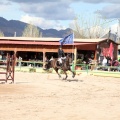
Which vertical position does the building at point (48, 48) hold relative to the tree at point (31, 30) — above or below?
below

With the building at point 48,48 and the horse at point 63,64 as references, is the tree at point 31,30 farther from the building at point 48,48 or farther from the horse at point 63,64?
the horse at point 63,64

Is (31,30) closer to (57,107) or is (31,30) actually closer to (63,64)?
(63,64)

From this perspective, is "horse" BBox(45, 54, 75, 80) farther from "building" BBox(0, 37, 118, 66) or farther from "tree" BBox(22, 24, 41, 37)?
"tree" BBox(22, 24, 41, 37)

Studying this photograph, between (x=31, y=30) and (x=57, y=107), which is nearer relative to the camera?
(x=57, y=107)

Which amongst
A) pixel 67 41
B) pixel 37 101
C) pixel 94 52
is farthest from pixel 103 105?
pixel 94 52

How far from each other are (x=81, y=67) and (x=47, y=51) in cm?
994

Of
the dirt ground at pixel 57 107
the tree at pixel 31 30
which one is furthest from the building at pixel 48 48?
the tree at pixel 31 30

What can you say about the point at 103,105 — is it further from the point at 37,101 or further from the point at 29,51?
the point at 29,51

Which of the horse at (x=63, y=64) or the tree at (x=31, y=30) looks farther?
the tree at (x=31, y=30)

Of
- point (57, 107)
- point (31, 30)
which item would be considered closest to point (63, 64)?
point (57, 107)

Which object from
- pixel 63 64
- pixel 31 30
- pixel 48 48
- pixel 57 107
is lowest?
pixel 57 107

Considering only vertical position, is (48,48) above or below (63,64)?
above

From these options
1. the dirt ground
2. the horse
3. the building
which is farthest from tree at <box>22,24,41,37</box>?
the dirt ground

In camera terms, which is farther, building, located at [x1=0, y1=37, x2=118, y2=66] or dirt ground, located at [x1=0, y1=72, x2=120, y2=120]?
building, located at [x1=0, y1=37, x2=118, y2=66]
